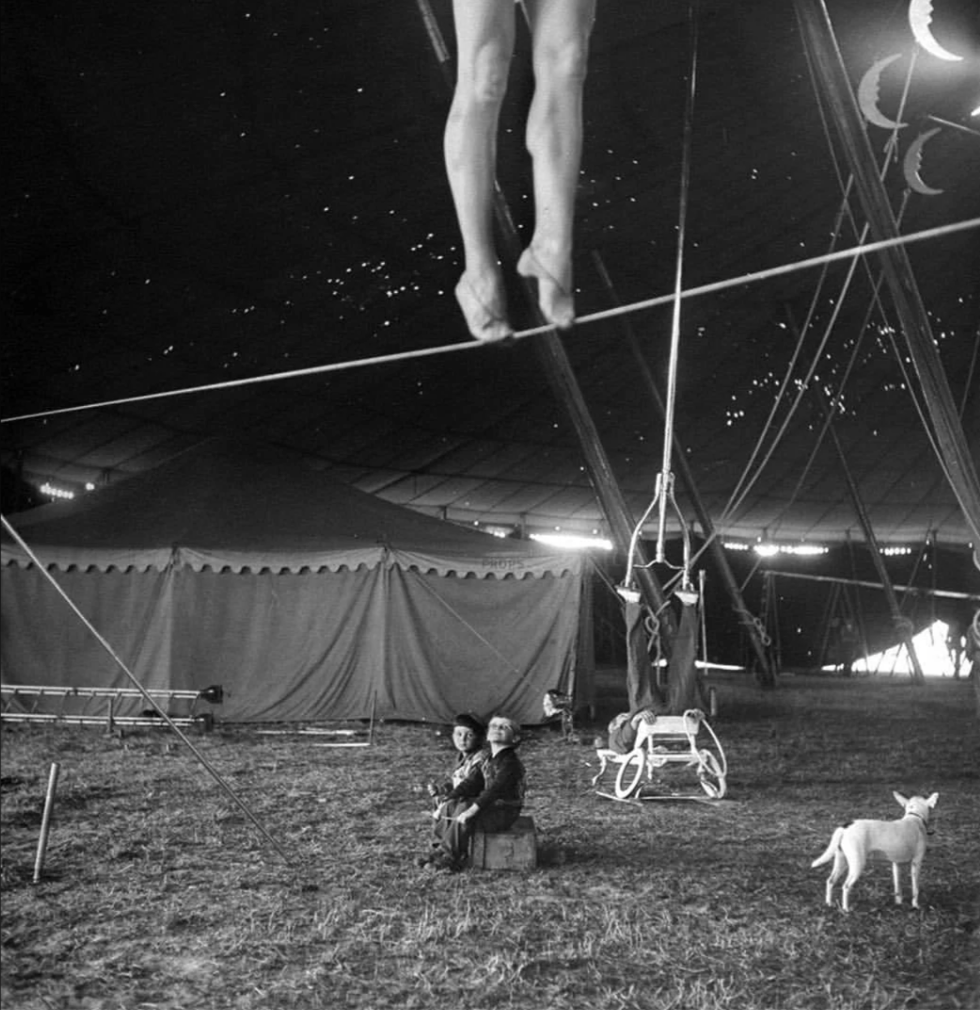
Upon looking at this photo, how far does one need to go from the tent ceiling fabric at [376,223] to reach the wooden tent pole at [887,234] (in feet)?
1.07

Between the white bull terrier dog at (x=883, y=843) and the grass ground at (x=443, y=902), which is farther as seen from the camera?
the white bull terrier dog at (x=883, y=843)

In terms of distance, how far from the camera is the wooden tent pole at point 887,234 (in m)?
5.40

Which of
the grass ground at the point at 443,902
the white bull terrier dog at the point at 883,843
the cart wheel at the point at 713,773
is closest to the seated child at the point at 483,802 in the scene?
the grass ground at the point at 443,902

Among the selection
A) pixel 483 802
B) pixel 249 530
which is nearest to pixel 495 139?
pixel 483 802

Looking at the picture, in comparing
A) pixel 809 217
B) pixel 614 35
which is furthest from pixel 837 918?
pixel 809 217

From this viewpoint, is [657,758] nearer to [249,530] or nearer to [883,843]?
[883,843]

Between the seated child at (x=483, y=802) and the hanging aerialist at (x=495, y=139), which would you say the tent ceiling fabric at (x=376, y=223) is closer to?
the hanging aerialist at (x=495, y=139)

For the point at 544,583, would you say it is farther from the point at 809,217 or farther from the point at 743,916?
the point at 743,916

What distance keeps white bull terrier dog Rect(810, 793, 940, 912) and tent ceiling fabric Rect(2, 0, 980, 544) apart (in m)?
2.95

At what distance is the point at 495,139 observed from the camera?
2018 mm

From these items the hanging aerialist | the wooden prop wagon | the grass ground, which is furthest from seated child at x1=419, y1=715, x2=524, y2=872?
the hanging aerialist

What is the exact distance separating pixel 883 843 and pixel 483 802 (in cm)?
140

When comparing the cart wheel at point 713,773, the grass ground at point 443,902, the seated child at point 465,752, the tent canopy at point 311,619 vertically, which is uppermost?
the tent canopy at point 311,619

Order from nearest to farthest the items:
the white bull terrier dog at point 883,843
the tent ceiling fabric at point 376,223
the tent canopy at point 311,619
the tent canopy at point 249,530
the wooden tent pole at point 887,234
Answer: the white bull terrier dog at point 883,843 → the tent ceiling fabric at point 376,223 → the wooden tent pole at point 887,234 → the tent canopy at point 249,530 → the tent canopy at point 311,619
